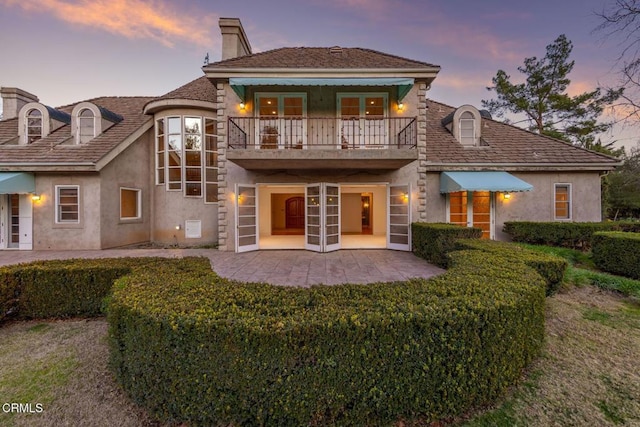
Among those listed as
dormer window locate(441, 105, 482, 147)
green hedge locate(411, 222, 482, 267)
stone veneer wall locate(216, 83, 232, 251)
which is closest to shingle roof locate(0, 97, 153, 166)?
stone veneer wall locate(216, 83, 232, 251)

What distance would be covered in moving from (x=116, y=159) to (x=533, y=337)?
1372cm

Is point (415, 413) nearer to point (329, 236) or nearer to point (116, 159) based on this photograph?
point (329, 236)

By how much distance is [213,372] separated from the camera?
2271 millimetres

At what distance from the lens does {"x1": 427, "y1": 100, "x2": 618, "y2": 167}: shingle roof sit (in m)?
10.8

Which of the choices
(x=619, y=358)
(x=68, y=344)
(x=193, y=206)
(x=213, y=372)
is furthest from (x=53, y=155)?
(x=619, y=358)

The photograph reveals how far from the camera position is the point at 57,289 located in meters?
4.50

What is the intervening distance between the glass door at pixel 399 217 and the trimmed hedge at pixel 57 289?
8.38 metres

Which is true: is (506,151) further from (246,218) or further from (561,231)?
(246,218)

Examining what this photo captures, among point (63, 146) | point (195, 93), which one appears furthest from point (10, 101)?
point (195, 93)

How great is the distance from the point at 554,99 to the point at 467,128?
13.8 metres

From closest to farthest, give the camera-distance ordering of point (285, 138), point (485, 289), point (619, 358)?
point (485, 289)
point (619, 358)
point (285, 138)

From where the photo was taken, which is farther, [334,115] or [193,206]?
[193,206]

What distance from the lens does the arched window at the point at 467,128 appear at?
1174 centimetres

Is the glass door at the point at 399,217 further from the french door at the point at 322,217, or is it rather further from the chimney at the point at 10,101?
the chimney at the point at 10,101
